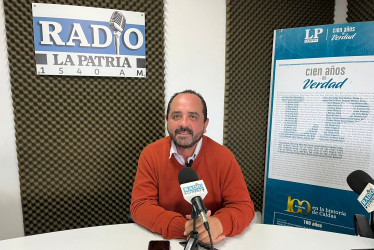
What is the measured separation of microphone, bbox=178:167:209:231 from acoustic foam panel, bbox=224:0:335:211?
5.42 feet

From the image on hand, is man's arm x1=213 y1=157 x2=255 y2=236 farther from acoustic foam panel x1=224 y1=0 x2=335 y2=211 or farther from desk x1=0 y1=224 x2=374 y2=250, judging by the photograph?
acoustic foam panel x1=224 y1=0 x2=335 y2=211

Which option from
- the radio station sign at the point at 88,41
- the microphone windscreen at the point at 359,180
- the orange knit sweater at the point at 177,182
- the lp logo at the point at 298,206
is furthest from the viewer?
the lp logo at the point at 298,206

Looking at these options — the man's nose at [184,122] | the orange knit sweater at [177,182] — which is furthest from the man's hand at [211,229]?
the man's nose at [184,122]

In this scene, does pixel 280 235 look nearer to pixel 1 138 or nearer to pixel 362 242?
pixel 362 242

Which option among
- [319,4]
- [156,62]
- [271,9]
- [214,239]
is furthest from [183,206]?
[319,4]

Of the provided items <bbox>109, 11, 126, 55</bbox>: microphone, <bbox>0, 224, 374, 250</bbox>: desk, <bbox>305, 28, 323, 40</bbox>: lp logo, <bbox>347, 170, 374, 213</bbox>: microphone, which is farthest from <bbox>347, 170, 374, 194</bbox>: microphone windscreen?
<bbox>109, 11, 126, 55</bbox>: microphone

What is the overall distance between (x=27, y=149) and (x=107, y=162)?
633 millimetres

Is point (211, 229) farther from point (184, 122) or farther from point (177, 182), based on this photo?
point (184, 122)

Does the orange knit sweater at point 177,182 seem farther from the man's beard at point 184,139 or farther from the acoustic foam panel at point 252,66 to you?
the acoustic foam panel at point 252,66

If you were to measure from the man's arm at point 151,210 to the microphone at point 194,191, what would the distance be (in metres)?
0.34

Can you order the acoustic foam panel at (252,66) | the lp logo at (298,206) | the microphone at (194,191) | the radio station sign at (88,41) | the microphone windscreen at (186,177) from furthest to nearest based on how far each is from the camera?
the acoustic foam panel at (252,66)
the lp logo at (298,206)
the radio station sign at (88,41)
the microphone windscreen at (186,177)
the microphone at (194,191)

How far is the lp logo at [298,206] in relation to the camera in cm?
239

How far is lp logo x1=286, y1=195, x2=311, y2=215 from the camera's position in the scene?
239 cm

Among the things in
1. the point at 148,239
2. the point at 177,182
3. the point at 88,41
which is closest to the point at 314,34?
the point at 177,182
